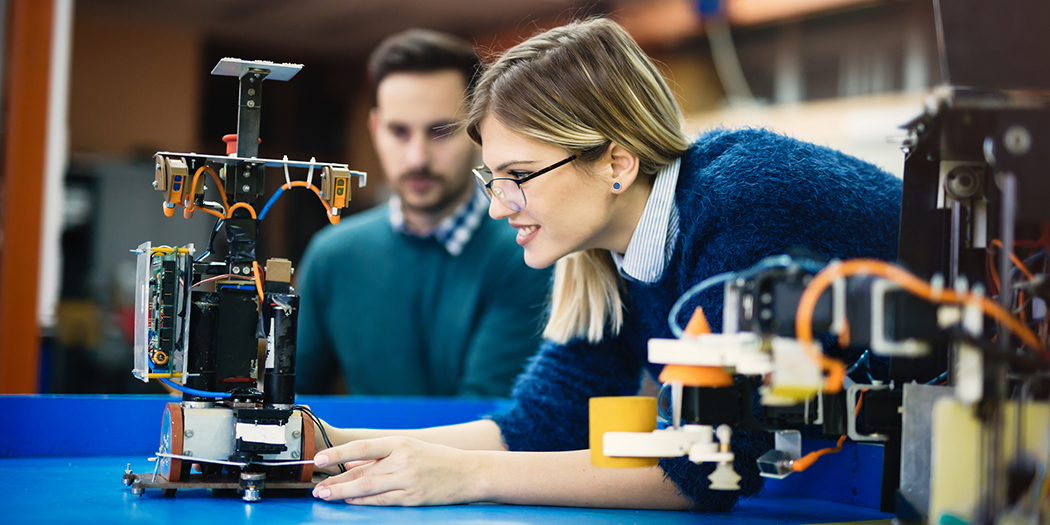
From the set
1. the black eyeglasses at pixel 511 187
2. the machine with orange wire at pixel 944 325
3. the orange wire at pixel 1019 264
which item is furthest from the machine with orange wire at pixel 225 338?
the orange wire at pixel 1019 264

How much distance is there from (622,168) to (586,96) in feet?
0.44

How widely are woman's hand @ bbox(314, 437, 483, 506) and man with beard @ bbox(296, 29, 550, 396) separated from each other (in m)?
1.12

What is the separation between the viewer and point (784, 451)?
1.05m

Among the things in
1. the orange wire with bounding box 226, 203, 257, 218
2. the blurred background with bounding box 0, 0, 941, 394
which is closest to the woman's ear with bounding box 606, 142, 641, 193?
A: the orange wire with bounding box 226, 203, 257, 218

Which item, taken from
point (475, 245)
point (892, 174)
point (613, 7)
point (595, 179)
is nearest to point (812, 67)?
point (613, 7)

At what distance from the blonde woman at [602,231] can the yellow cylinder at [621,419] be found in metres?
0.22

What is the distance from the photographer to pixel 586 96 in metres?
1.34

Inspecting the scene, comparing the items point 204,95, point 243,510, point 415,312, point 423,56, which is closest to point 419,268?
point 415,312

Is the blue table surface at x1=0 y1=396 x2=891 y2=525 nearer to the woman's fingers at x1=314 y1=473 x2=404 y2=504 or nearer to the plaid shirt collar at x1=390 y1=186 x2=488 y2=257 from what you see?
the woman's fingers at x1=314 y1=473 x2=404 y2=504

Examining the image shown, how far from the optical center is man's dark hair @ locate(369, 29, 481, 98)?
2.44m

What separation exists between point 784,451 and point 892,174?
2.31 feet

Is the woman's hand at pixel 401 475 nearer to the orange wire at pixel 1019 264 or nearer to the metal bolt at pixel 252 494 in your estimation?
the metal bolt at pixel 252 494

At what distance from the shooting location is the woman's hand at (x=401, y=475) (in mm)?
1132

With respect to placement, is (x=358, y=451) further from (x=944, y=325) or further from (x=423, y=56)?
(x=423, y=56)
